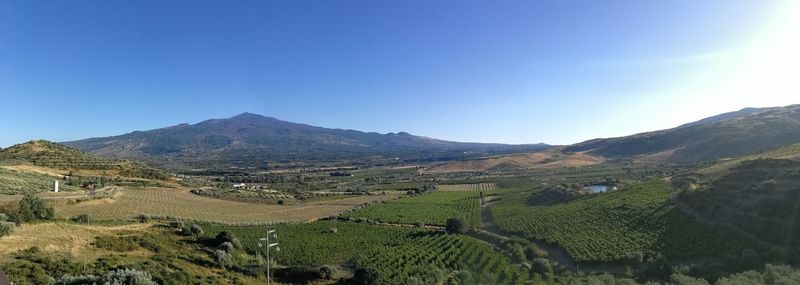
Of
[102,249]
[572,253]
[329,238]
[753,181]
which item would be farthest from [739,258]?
[102,249]

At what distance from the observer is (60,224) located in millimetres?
33938

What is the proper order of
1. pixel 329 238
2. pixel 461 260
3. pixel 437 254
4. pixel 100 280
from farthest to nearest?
1. pixel 329 238
2. pixel 437 254
3. pixel 461 260
4. pixel 100 280

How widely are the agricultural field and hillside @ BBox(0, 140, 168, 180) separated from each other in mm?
15492

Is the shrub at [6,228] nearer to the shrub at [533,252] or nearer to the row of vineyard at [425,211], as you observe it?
the shrub at [533,252]

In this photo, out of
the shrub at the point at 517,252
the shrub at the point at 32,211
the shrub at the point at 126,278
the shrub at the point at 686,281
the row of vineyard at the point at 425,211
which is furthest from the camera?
the row of vineyard at the point at 425,211

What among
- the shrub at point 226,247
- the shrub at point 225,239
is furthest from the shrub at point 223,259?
the shrub at point 225,239

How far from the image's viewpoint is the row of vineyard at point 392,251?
35844 millimetres

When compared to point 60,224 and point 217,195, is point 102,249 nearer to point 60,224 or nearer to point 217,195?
point 60,224

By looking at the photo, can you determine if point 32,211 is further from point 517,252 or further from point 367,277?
point 517,252

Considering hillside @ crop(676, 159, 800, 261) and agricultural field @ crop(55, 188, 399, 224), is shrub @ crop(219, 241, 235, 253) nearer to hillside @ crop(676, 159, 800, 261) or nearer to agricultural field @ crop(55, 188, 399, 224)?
agricultural field @ crop(55, 188, 399, 224)

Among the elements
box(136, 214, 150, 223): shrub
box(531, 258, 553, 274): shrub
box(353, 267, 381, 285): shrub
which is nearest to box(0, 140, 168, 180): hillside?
box(136, 214, 150, 223): shrub

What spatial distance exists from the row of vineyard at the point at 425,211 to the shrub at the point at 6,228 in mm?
45465

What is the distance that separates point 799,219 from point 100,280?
152 feet

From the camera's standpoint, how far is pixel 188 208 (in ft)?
221
